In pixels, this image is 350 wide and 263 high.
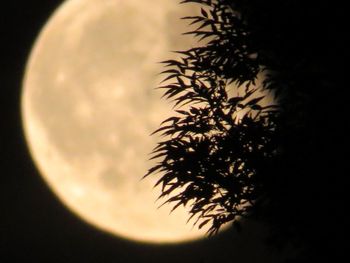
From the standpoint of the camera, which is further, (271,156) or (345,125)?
(271,156)

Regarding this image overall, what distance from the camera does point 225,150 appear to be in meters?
7.04

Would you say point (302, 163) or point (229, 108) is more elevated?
point (229, 108)

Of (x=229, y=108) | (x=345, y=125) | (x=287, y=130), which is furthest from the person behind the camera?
(x=229, y=108)

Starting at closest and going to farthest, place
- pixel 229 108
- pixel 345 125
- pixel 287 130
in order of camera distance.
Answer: pixel 345 125 < pixel 287 130 < pixel 229 108

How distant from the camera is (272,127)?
7.02 m

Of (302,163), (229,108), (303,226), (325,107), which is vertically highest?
(229,108)

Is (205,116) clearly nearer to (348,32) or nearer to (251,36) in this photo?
(251,36)

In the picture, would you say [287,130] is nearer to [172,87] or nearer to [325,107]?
[325,107]

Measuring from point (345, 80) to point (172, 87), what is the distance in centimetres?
232

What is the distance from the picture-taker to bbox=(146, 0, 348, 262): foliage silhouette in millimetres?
6438

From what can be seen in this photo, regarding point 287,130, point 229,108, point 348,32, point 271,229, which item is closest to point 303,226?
point 271,229

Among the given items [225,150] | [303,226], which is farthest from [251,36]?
[303,226]

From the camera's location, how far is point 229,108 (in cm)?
732

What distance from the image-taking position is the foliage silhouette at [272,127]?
Result: 6.44 m
